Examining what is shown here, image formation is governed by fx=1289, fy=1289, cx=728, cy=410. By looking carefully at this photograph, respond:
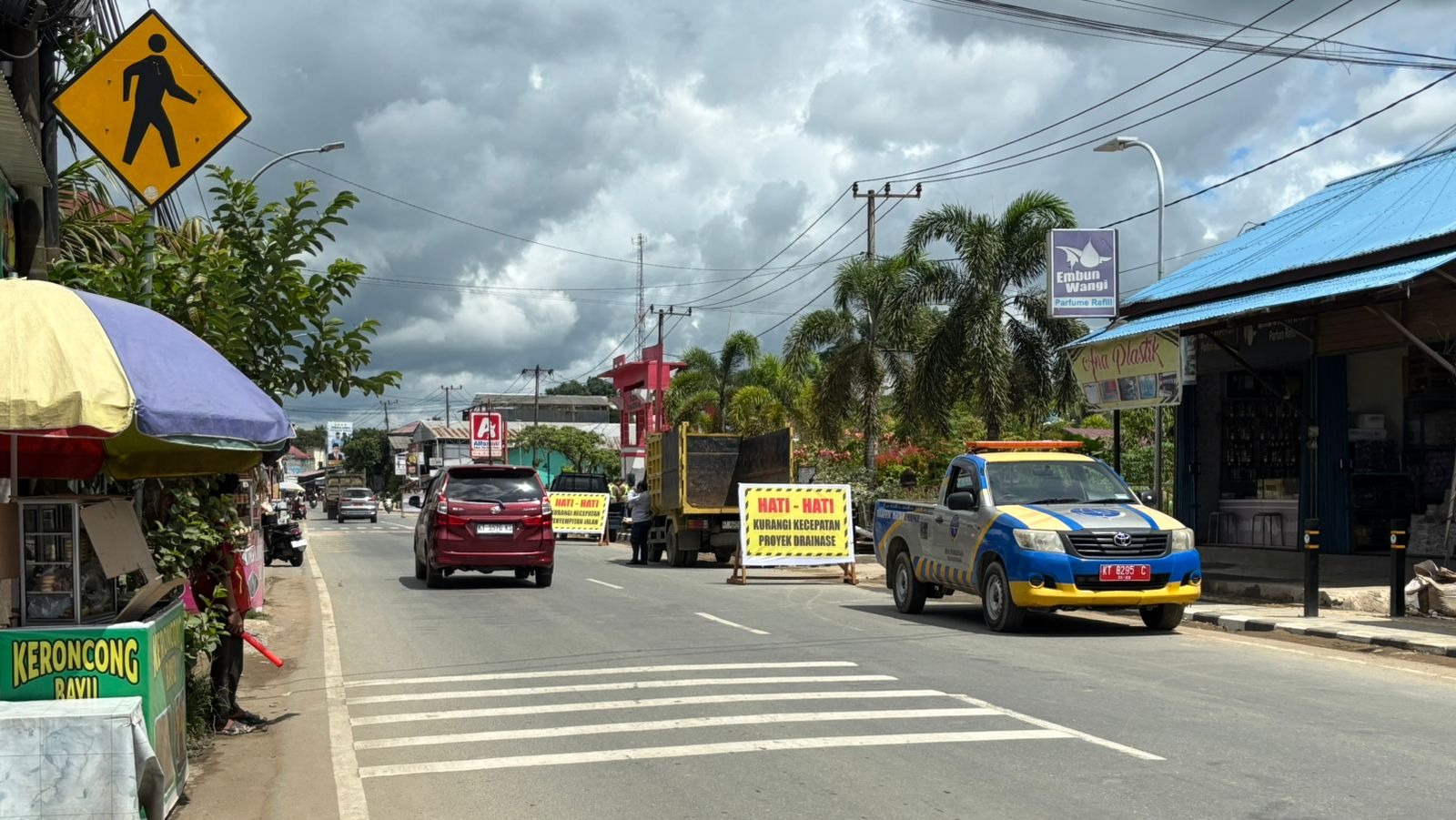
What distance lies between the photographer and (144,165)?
25.7 feet

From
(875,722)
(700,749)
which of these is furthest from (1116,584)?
(700,749)

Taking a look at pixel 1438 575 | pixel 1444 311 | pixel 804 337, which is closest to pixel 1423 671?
pixel 1438 575

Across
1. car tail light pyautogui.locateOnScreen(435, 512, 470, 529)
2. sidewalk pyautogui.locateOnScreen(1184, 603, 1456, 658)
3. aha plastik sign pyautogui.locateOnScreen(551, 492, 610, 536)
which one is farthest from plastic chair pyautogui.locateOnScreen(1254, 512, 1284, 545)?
aha plastik sign pyautogui.locateOnScreen(551, 492, 610, 536)

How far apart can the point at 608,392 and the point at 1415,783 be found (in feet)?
555

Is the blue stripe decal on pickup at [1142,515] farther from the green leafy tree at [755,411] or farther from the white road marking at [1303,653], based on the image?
the green leafy tree at [755,411]

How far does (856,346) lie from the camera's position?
32.5m

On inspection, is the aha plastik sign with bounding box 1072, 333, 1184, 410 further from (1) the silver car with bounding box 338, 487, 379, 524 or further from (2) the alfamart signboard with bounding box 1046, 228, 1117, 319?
(1) the silver car with bounding box 338, 487, 379, 524

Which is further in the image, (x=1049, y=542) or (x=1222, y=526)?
(x=1222, y=526)

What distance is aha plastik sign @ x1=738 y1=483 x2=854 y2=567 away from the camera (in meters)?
21.5

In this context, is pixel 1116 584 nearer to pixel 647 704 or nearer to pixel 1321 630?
pixel 1321 630

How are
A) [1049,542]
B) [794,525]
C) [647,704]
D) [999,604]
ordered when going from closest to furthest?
[647,704] → [1049,542] → [999,604] → [794,525]

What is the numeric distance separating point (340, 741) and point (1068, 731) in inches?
183

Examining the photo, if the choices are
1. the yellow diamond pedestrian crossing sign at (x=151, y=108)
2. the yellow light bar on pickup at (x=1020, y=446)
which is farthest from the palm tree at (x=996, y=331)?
the yellow diamond pedestrian crossing sign at (x=151, y=108)

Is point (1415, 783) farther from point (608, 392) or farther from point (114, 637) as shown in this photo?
point (608, 392)
